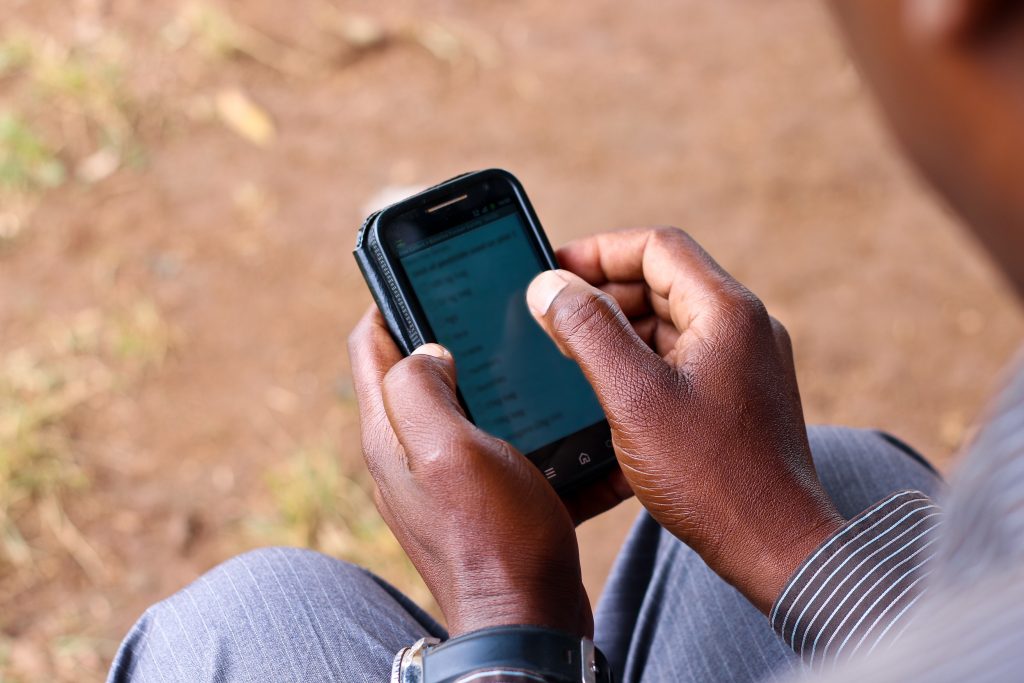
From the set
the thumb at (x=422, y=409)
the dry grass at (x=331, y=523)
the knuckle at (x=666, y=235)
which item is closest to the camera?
the thumb at (x=422, y=409)

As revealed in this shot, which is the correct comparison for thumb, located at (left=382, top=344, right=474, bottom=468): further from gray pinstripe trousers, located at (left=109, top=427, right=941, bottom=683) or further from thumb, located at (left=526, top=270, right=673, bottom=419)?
gray pinstripe trousers, located at (left=109, top=427, right=941, bottom=683)

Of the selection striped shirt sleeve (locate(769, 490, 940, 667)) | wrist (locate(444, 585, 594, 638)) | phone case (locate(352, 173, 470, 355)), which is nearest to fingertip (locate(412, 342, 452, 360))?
phone case (locate(352, 173, 470, 355))

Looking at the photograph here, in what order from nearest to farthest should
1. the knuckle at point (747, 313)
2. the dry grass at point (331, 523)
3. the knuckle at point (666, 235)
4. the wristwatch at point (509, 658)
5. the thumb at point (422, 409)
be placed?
the wristwatch at point (509, 658)
the thumb at point (422, 409)
the knuckle at point (747, 313)
the knuckle at point (666, 235)
the dry grass at point (331, 523)

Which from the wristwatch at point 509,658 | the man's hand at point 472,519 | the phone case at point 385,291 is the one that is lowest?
the wristwatch at point 509,658

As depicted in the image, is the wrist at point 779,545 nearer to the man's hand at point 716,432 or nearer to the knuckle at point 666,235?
the man's hand at point 716,432

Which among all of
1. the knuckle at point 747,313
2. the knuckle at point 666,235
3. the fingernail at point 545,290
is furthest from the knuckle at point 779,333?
the fingernail at point 545,290

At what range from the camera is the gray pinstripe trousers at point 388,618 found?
1097 millimetres

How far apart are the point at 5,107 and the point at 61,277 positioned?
66 centimetres

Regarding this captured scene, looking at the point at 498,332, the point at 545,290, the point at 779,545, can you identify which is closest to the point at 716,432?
the point at 779,545

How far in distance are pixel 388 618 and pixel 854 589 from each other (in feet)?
1.78

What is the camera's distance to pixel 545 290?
3.69 ft

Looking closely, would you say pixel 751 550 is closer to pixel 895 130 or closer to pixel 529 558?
pixel 529 558

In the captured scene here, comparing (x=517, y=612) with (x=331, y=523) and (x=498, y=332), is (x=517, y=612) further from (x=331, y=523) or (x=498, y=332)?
(x=331, y=523)

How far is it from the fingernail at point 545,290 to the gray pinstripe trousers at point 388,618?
0.37 meters
